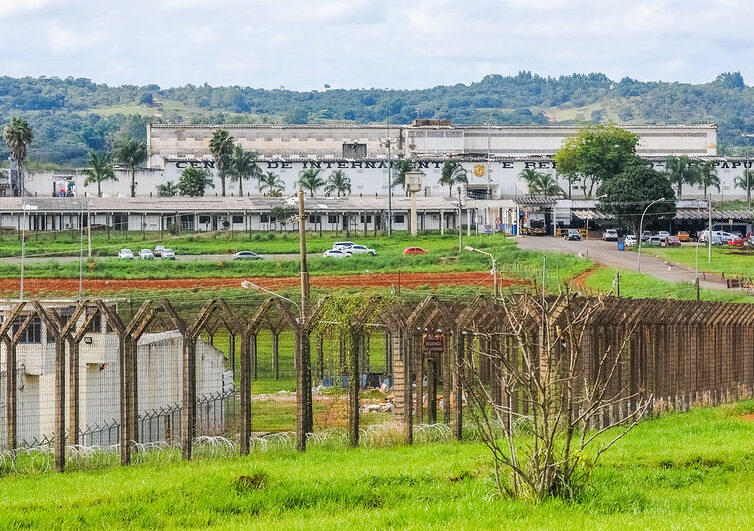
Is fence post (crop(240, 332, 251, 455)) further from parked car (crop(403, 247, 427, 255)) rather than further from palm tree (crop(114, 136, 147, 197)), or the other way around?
palm tree (crop(114, 136, 147, 197))

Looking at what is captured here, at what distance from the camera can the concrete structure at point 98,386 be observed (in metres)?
23.3

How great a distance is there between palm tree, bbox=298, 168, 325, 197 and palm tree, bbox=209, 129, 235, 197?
23.5 feet

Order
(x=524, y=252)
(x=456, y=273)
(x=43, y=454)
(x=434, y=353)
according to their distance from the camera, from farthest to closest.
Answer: (x=524, y=252) < (x=456, y=273) < (x=434, y=353) < (x=43, y=454)

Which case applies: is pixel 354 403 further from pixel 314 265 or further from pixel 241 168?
pixel 241 168

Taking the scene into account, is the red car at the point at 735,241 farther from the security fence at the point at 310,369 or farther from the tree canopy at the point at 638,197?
the security fence at the point at 310,369

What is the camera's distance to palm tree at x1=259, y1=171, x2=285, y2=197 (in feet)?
415

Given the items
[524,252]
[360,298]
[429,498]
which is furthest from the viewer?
[524,252]

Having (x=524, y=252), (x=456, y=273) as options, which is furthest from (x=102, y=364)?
(x=524, y=252)

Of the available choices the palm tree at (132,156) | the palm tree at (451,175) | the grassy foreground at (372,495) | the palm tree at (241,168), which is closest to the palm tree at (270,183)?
the palm tree at (241,168)

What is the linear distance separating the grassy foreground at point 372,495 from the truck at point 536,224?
88609 mm

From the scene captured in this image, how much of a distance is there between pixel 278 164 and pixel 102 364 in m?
108

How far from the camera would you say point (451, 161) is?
130 meters

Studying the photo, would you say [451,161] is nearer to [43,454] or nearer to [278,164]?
[278,164]

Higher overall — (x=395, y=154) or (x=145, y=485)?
(x=395, y=154)
